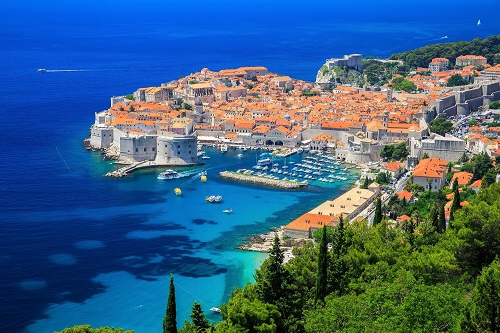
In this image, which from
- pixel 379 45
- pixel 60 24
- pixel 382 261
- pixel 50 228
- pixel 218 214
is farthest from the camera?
pixel 60 24

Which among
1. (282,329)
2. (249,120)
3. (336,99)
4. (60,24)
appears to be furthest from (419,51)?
(60,24)

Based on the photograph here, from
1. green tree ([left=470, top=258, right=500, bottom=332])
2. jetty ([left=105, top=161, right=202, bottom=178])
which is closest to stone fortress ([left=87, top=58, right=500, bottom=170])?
jetty ([left=105, top=161, right=202, bottom=178])

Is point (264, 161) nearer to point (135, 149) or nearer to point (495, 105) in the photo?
point (135, 149)

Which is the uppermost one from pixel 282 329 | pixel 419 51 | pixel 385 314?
pixel 419 51

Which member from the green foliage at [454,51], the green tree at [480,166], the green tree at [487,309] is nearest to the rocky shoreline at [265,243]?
the green tree at [480,166]

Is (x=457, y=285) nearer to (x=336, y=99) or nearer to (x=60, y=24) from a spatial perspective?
(x=336, y=99)

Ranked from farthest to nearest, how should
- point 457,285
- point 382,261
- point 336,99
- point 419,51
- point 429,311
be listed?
point 419,51, point 336,99, point 382,261, point 457,285, point 429,311

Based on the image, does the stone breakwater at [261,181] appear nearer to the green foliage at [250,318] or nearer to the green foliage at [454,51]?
the green foliage at [250,318]
